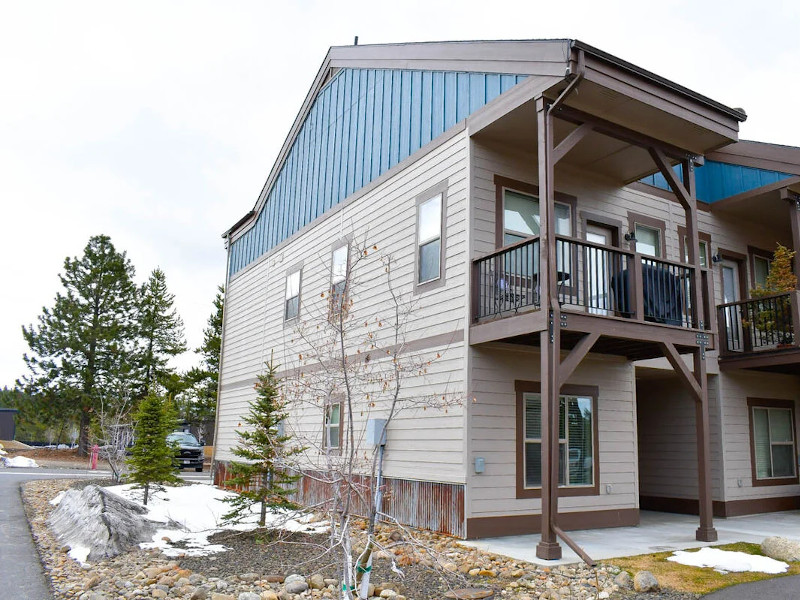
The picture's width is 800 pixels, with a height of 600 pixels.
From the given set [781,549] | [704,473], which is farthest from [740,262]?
[781,549]

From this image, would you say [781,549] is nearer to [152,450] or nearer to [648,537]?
[648,537]

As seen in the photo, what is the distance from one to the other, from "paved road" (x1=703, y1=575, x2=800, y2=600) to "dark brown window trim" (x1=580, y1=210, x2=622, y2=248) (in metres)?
6.10

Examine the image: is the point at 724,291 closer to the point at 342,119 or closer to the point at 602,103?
the point at 602,103

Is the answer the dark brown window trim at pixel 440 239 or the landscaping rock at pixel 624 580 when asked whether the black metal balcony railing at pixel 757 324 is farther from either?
the landscaping rock at pixel 624 580

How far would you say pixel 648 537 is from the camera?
30.8ft

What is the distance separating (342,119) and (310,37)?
433 cm

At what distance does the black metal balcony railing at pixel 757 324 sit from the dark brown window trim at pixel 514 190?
14.0 feet

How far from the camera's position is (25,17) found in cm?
1063

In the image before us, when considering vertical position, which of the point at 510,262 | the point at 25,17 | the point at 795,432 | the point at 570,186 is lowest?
the point at 795,432

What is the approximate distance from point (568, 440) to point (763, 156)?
7.31m

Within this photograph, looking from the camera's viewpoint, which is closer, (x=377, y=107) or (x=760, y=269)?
(x=377, y=107)

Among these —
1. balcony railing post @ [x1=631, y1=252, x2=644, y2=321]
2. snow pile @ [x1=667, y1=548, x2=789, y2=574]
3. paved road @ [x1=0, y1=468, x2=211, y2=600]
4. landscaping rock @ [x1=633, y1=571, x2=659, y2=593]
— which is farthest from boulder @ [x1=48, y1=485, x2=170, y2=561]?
balcony railing post @ [x1=631, y1=252, x2=644, y2=321]

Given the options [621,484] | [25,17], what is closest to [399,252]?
[621,484]

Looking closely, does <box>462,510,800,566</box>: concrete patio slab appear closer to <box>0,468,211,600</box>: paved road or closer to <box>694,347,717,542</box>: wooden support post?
<box>694,347,717,542</box>: wooden support post
